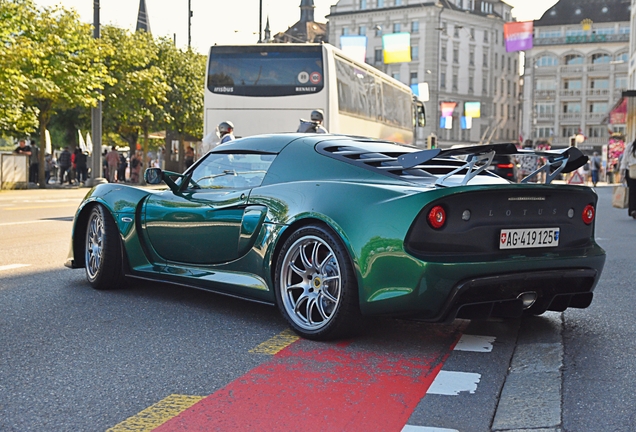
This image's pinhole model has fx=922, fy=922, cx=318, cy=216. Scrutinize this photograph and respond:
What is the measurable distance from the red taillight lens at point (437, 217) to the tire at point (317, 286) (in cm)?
50

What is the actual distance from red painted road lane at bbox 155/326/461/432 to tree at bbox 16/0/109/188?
26762 millimetres

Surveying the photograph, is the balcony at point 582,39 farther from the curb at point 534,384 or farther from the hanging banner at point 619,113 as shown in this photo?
the curb at point 534,384

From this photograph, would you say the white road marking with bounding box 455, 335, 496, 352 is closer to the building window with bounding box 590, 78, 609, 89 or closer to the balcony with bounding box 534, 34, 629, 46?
the building window with bounding box 590, 78, 609, 89

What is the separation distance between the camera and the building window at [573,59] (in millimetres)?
112562

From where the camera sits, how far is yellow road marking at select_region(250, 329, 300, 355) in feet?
15.7

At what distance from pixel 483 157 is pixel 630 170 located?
1266cm

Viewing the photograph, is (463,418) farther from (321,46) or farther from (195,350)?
(321,46)

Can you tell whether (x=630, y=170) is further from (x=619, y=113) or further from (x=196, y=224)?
(x=619, y=113)

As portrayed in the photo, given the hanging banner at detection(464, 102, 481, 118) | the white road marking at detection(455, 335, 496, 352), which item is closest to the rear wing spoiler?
the white road marking at detection(455, 335, 496, 352)

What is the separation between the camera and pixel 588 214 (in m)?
5.31

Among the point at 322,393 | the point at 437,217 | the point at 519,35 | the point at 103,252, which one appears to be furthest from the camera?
the point at 519,35

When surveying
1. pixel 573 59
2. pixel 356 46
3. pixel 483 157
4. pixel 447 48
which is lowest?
pixel 483 157

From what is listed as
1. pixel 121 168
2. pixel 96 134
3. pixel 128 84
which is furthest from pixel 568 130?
pixel 96 134

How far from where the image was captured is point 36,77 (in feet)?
103
